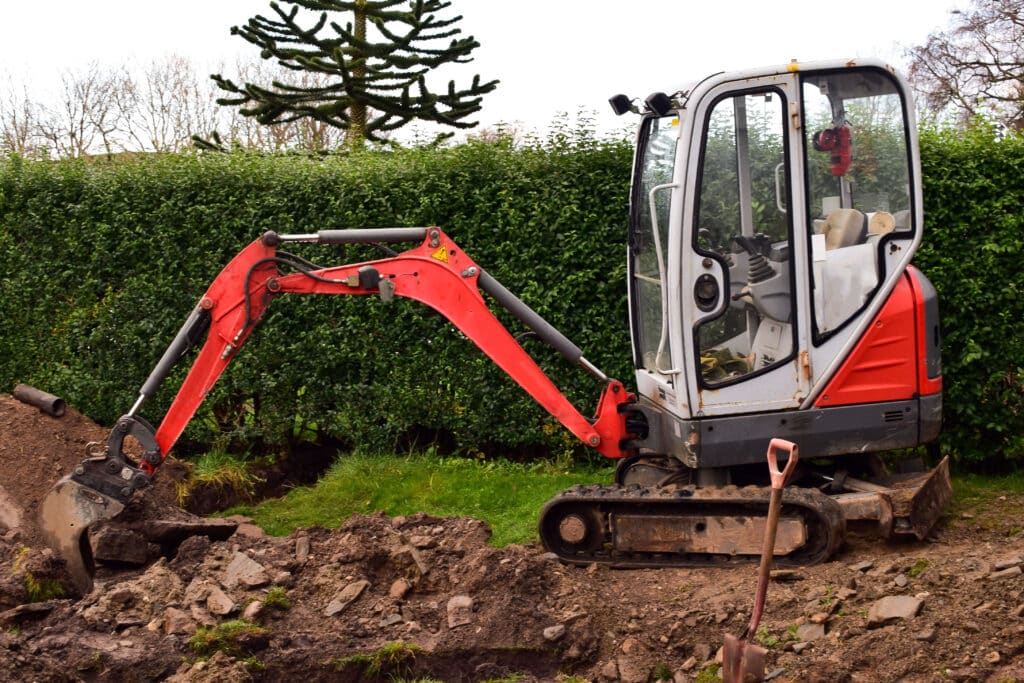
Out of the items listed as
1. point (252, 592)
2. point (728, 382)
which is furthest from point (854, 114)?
point (252, 592)

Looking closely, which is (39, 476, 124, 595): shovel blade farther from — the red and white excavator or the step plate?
the step plate

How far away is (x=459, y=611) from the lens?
5.73 meters

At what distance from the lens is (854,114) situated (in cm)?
622

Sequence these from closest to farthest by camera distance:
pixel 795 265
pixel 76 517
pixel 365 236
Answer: pixel 795 265 → pixel 76 517 → pixel 365 236

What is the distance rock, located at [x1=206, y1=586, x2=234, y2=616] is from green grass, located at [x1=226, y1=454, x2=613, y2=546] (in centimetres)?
213

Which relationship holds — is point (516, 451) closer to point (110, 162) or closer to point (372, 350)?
point (372, 350)

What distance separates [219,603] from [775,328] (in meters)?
3.51

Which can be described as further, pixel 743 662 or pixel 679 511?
pixel 679 511

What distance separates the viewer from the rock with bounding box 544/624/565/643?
5.39 m

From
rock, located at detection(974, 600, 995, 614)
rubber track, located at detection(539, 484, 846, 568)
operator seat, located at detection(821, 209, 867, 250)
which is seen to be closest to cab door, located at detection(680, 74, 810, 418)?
operator seat, located at detection(821, 209, 867, 250)

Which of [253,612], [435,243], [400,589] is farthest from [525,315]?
[253,612]

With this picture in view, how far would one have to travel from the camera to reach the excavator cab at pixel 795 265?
6.12 metres

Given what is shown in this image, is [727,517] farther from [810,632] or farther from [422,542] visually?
[422,542]

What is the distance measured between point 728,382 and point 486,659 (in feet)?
7.07
